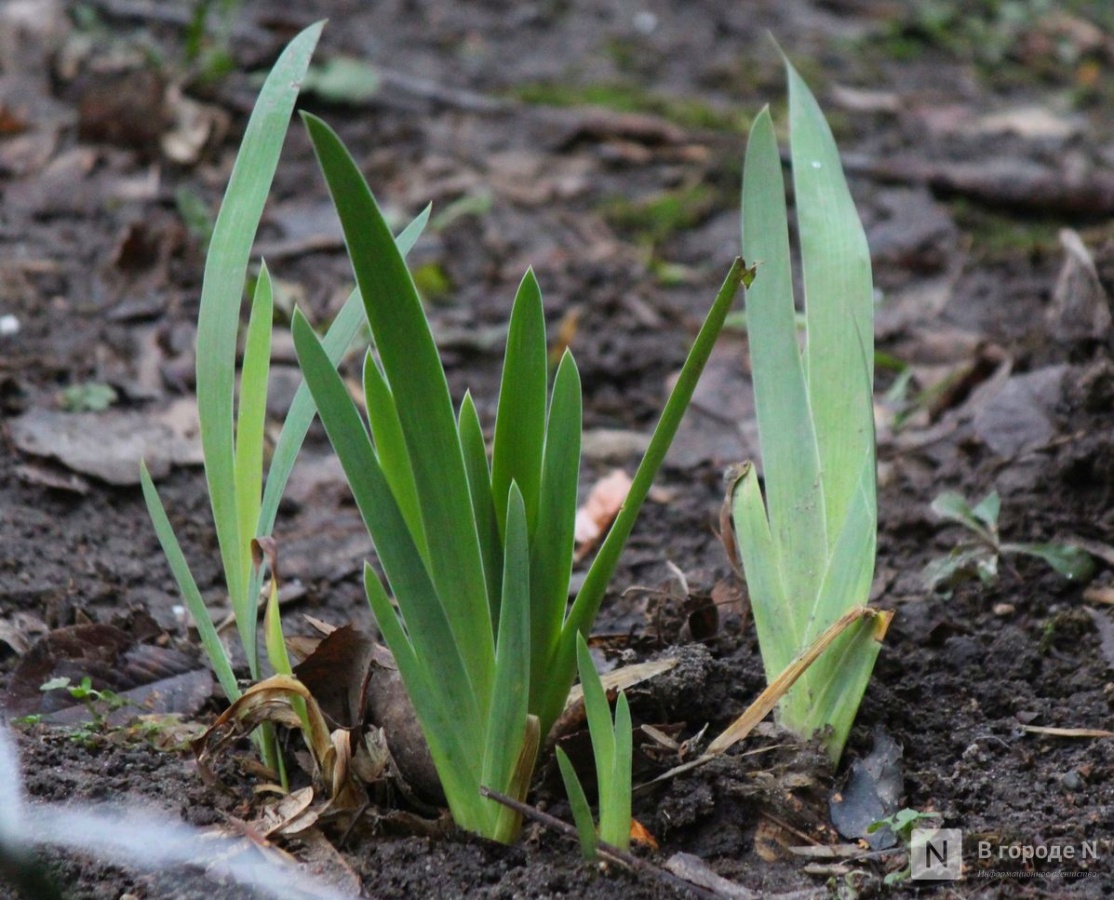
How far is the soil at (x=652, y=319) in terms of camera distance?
45.3 inches

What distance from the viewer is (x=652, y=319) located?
8.55 feet

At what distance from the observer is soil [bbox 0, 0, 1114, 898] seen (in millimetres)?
1150

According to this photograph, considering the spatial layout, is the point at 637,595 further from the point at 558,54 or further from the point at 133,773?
the point at 558,54

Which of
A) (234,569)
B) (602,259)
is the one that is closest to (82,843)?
(234,569)

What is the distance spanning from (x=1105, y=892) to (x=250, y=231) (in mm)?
969

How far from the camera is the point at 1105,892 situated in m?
1.02

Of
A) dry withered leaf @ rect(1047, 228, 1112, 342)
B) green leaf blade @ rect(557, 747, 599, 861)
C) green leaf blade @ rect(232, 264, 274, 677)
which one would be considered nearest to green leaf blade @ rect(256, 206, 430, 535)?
green leaf blade @ rect(232, 264, 274, 677)

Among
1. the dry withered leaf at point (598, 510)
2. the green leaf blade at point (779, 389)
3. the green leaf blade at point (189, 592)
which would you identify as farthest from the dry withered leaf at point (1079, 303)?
the green leaf blade at point (189, 592)

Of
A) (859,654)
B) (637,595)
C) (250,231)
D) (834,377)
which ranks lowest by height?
(637,595)

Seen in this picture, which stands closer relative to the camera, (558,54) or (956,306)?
(956,306)

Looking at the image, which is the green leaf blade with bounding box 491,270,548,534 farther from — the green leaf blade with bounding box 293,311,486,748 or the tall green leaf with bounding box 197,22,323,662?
the tall green leaf with bounding box 197,22,323,662

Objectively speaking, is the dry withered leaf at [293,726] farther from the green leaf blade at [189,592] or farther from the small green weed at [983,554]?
the small green weed at [983,554]

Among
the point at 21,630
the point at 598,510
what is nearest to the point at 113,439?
the point at 21,630

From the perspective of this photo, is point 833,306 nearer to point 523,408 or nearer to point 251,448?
point 523,408
